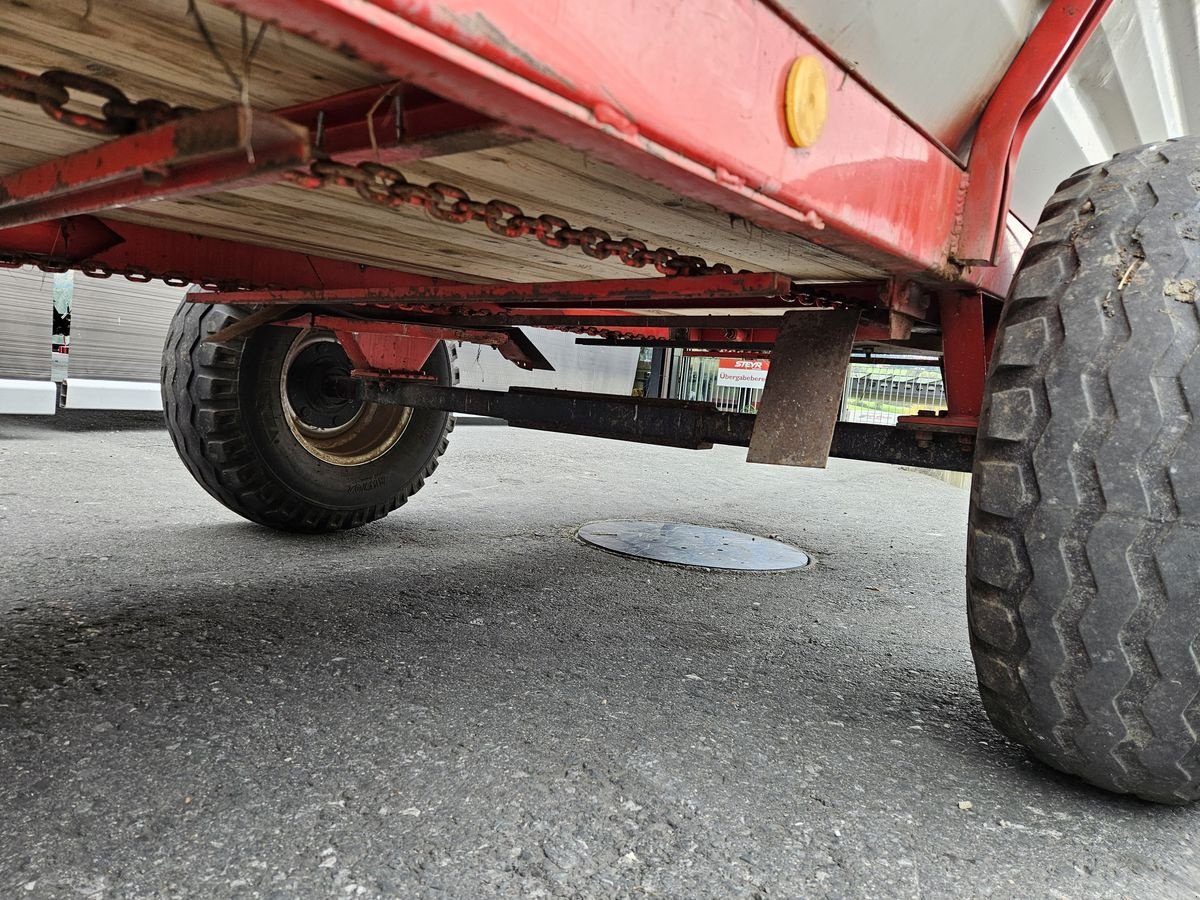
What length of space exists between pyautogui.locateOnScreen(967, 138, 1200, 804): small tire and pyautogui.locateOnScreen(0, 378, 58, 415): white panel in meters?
6.66

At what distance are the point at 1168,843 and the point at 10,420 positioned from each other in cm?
807

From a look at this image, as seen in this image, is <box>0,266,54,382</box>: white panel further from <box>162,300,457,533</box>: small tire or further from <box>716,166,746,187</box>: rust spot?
<box>716,166,746,187</box>: rust spot

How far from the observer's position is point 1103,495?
1361 millimetres

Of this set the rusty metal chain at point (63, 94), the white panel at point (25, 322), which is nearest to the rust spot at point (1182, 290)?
the rusty metal chain at point (63, 94)

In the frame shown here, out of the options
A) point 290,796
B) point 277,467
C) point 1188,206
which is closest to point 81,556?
point 277,467

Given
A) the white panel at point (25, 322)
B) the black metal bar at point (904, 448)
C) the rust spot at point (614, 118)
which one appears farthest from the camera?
the white panel at point (25, 322)

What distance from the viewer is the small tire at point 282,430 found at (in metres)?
3.09

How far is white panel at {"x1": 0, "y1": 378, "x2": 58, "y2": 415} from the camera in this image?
231 inches

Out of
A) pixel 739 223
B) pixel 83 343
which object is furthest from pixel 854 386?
pixel 739 223

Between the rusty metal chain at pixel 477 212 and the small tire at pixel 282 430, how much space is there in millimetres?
1956

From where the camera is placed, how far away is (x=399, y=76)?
67 cm

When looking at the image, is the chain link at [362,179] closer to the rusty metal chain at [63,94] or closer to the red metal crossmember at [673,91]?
the rusty metal chain at [63,94]

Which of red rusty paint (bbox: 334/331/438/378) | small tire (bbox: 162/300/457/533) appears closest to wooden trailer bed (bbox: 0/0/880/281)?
red rusty paint (bbox: 334/331/438/378)

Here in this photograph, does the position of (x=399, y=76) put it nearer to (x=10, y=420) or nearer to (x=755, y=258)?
(x=755, y=258)
